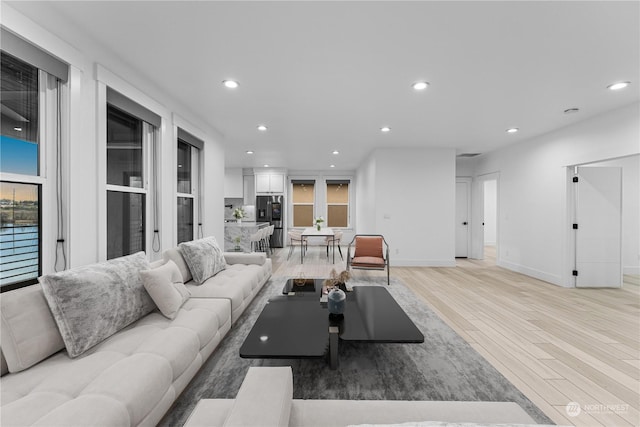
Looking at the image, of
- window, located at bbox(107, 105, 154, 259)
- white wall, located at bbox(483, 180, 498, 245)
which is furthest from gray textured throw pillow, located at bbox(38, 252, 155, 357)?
white wall, located at bbox(483, 180, 498, 245)

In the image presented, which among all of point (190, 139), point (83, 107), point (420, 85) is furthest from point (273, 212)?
point (83, 107)

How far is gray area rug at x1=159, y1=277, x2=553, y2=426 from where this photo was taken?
5.99 ft

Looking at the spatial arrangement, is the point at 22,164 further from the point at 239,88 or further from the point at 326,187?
the point at 326,187

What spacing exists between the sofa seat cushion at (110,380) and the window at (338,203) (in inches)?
317

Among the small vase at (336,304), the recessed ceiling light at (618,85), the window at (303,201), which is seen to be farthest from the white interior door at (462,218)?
the small vase at (336,304)

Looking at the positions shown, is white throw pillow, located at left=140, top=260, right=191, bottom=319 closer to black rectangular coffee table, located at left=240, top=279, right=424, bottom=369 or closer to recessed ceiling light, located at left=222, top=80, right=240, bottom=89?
black rectangular coffee table, located at left=240, top=279, right=424, bottom=369

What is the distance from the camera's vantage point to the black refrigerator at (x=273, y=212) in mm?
9023

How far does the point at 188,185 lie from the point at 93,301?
2.65 m

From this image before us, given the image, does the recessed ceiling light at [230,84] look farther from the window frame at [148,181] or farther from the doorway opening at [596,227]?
the doorway opening at [596,227]

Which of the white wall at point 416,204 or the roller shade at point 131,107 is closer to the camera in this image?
the roller shade at point 131,107

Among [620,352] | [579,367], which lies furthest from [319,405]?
[620,352]

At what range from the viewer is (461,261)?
6727mm

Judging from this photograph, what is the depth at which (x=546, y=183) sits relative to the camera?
490cm

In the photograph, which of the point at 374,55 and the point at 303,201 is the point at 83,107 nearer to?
the point at 374,55
